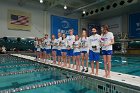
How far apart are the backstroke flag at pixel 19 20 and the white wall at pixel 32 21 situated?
34 centimetres

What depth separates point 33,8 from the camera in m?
16.7

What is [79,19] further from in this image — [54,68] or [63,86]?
[63,86]

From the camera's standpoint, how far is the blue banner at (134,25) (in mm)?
17688

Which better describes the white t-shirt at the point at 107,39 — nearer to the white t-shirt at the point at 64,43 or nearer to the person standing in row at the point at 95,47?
the person standing in row at the point at 95,47

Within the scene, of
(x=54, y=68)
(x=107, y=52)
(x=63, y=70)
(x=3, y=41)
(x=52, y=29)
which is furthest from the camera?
(x=52, y=29)

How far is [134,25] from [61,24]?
25.4ft

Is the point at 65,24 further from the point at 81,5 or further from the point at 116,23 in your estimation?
the point at 116,23

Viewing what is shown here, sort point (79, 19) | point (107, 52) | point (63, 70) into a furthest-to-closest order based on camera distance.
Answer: point (79, 19) → point (63, 70) → point (107, 52)

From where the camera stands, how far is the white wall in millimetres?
14680

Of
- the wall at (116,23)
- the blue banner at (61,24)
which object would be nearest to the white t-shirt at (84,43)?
the blue banner at (61,24)

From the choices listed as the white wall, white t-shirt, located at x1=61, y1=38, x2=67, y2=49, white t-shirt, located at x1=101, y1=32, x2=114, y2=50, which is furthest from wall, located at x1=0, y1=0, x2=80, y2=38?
white t-shirt, located at x1=101, y1=32, x2=114, y2=50

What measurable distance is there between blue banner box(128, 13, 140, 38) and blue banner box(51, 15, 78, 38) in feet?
19.4

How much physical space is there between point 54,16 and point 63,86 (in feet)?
45.2

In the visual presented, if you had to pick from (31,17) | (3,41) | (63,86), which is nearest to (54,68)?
(63,86)
